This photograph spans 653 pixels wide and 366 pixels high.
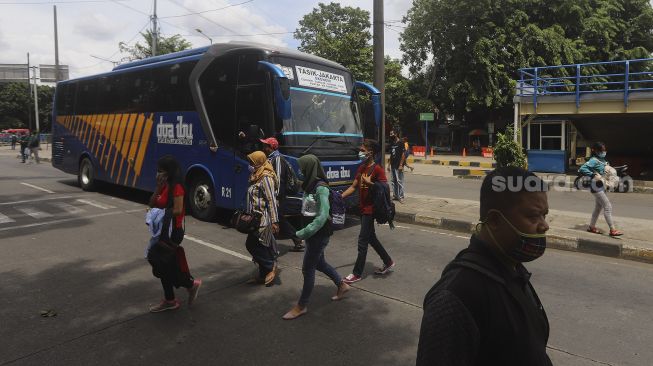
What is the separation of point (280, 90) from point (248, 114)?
37.2 inches

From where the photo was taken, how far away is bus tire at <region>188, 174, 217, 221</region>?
855 cm

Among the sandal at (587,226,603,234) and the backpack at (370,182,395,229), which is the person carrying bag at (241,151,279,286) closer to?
the backpack at (370,182,395,229)

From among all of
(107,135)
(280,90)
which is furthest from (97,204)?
(280,90)

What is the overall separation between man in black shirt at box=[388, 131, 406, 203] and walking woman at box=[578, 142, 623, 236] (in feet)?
13.5

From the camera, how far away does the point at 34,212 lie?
9406 millimetres

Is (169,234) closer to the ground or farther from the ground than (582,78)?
closer to the ground

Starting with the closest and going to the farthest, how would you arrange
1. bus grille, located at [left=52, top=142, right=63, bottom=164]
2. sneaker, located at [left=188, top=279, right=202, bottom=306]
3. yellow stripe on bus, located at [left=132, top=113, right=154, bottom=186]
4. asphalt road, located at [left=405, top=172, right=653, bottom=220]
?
sneaker, located at [left=188, top=279, right=202, bottom=306]
yellow stripe on bus, located at [left=132, top=113, right=154, bottom=186]
asphalt road, located at [left=405, top=172, right=653, bottom=220]
bus grille, located at [left=52, top=142, right=63, bottom=164]

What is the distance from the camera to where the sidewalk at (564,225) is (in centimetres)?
673

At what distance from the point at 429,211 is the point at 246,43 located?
15.9 feet

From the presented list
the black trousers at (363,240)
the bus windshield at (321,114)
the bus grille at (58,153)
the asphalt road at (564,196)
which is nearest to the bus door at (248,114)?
the bus windshield at (321,114)

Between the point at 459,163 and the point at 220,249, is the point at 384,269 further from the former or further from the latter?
the point at 459,163

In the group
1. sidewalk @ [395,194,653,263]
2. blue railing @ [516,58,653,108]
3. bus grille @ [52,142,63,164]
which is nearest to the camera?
sidewalk @ [395,194,653,263]

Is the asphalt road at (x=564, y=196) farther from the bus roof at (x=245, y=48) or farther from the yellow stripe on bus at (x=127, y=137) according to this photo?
the yellow stripe on bus at (x=127, y=137)

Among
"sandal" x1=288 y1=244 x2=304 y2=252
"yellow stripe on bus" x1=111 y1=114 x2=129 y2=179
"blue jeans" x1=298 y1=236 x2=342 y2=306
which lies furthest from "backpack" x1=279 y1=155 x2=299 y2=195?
"yellow stripe on bus" x1=111 y1=114 x2=129 y2=179
